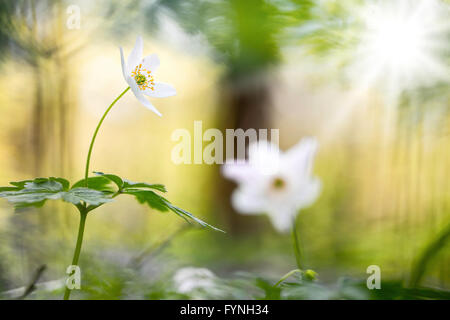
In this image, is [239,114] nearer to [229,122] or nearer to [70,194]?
[229,122]

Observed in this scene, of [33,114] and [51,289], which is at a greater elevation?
[33,114]

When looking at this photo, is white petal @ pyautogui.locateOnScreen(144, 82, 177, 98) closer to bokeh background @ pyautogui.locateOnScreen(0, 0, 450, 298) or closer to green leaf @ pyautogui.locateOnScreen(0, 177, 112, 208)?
green leaf @ pyautogui.locateOnScreen(0, 177, 112, 208)

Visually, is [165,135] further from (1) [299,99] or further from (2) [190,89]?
(1) [299,99]

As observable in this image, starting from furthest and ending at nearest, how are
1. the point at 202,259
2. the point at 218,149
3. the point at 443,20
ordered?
the point at 202,259, the point at 218,149, the point at 443,20

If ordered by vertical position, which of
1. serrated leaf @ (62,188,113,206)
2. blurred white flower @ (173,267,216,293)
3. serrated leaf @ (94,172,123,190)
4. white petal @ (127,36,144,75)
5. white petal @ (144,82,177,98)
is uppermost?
white petal @ (127,36,144,75)

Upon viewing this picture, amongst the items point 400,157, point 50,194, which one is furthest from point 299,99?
point 50,194

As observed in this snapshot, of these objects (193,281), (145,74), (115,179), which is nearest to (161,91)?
(145,74)

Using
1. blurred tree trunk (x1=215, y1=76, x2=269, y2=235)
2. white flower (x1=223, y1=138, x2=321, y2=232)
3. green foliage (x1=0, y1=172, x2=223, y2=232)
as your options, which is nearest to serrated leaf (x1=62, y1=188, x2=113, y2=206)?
green foliage (x1=0, y1=172, x2=223, y2=232)
